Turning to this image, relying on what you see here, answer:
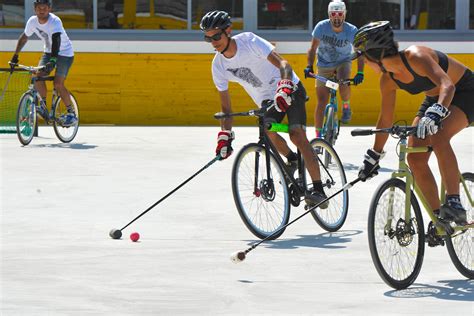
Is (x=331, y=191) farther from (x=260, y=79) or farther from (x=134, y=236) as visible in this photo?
(x=134, y=236)

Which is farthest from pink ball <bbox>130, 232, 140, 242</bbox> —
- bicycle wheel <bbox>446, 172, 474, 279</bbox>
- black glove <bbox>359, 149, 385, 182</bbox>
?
bicycle wheel <bbox>446, 172, 474, 279</bbox>

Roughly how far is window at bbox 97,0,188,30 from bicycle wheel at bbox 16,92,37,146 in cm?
544

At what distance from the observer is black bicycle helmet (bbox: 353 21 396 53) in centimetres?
728

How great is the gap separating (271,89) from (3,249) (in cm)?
250

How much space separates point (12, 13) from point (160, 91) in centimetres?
303

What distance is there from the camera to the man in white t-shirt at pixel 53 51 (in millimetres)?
16953

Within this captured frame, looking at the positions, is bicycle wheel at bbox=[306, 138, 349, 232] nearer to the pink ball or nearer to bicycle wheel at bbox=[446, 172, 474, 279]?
the pink ball

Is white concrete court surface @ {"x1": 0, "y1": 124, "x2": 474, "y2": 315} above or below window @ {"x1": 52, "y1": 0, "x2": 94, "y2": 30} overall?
below

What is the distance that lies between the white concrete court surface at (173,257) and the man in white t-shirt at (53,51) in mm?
2837

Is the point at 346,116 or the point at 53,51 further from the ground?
the point at 53,51

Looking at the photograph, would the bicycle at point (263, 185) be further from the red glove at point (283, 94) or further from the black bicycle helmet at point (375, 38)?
the black bicycle helmet at point (375, 38)

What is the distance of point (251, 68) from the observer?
9648 millimetres

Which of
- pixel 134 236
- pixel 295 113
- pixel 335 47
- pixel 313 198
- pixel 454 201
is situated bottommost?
pixel 134 236

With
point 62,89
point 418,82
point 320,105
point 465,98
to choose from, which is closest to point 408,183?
point 418,82
